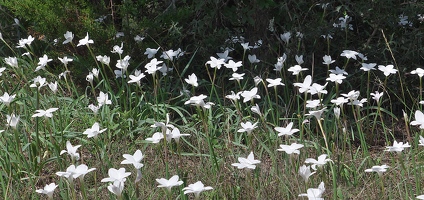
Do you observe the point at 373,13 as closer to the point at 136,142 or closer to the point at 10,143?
the point at 136,142

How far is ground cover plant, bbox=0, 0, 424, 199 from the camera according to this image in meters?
2.85

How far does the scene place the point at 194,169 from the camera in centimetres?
338

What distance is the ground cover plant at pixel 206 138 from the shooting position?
2.85 meters

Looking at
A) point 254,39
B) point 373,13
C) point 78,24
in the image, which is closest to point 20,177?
point 78,24

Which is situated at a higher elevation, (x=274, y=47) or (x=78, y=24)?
(x=78, y=24)

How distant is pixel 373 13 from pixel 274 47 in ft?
2.47

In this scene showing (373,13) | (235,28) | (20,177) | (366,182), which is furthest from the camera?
(235,28)

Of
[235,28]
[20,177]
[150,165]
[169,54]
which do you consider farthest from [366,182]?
[235,28]

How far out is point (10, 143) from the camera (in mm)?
3518

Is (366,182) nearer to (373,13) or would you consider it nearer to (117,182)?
(117,182)

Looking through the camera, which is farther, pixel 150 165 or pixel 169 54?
pixel 169 54

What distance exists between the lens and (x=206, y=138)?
3.42 meters

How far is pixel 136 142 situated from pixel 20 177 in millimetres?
643

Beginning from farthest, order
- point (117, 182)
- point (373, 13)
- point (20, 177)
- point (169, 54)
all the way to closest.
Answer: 1. point (373, 13)
2. point (169, 54)
3. point (20, 177)
4. point (117, 182)
